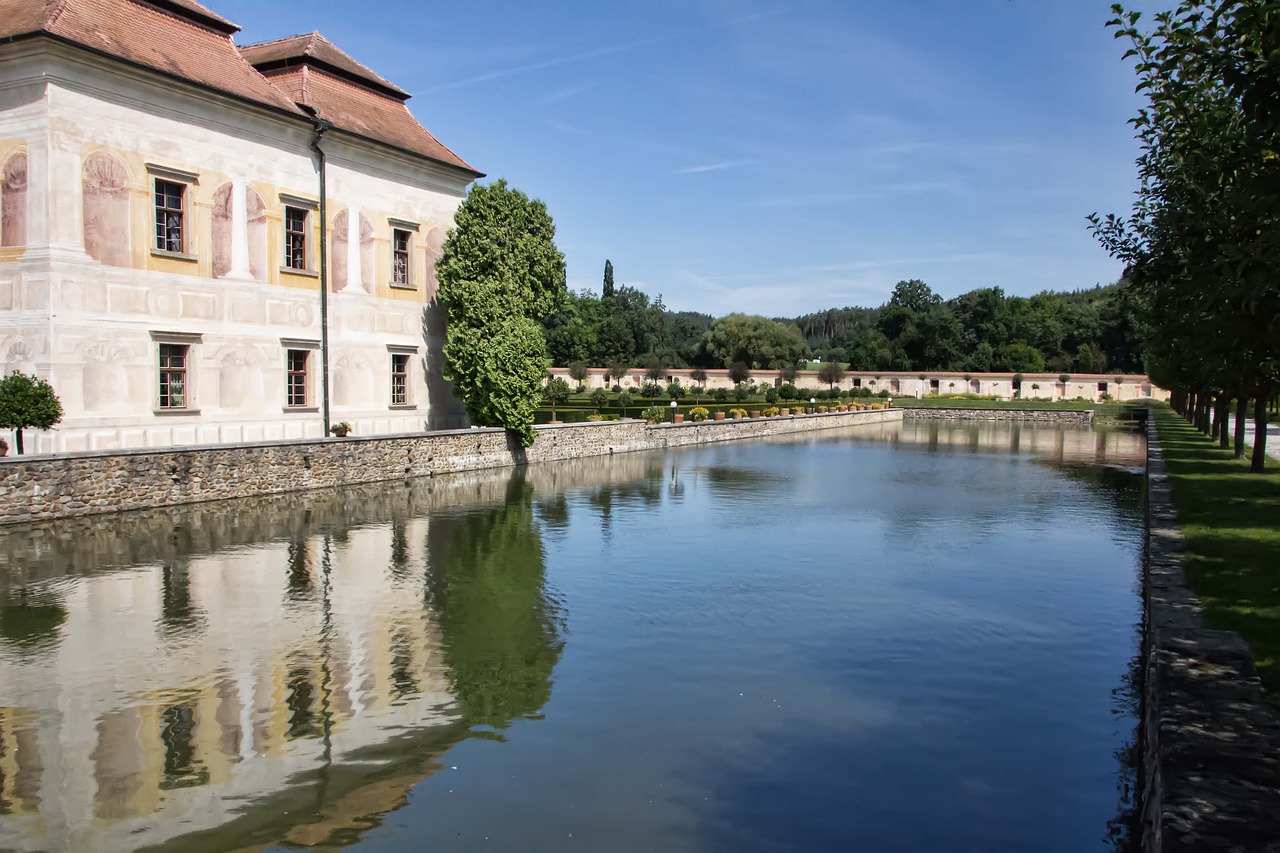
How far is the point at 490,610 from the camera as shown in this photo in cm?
1005

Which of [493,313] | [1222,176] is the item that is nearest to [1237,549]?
[1222,176]

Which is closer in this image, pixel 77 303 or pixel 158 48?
pixel 77 303

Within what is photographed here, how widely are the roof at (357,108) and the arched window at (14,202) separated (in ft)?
23.1

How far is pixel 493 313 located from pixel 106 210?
9.51 metres

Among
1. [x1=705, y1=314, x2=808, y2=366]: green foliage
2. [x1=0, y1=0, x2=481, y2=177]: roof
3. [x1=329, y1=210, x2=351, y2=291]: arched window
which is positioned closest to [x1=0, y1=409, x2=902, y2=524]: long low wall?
[x1=329, y1=210, x2=351, y2=291]: arched window

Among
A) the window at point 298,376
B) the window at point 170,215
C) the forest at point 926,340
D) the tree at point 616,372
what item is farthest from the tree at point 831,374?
the window at point 170,215

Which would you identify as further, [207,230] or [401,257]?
[401,257]

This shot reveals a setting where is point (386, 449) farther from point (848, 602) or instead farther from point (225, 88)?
point (848, 602)

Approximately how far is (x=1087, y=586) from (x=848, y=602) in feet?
11.1

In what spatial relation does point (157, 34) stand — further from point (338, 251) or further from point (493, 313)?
point (493, 313)

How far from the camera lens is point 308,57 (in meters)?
23.1

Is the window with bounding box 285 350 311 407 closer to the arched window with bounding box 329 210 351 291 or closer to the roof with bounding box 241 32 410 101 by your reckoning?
the arched window with bounding box 329 210 351 291

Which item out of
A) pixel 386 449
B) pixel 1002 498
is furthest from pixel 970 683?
pixel 386 449

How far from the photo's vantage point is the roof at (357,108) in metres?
22.8
